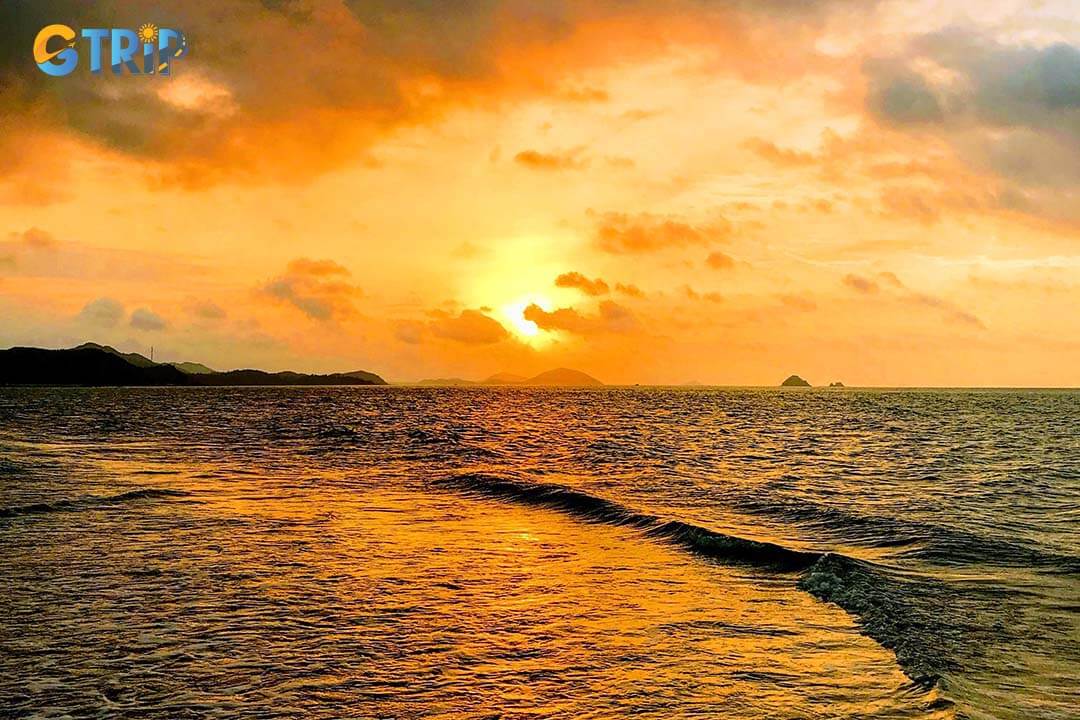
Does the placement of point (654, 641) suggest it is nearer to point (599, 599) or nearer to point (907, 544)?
point (599, 599)

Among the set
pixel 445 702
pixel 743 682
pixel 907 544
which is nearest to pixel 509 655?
pixel 445 702

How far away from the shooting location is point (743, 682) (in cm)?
1012

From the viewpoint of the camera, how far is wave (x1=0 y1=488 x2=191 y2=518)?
73.0 feet

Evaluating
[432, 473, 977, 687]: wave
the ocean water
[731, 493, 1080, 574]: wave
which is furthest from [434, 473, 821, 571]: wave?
[731, 493, 1080, 574]: wave

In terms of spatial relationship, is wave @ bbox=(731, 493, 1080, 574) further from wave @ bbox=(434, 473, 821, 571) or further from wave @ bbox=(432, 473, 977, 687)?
wave @ bbox=(434, 473, 821, 571)

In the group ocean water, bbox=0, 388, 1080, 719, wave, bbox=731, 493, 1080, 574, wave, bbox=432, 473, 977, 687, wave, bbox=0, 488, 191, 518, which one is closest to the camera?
ocean water, bbox=0, 388, 1080, 719

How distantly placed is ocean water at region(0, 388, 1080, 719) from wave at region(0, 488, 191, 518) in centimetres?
21

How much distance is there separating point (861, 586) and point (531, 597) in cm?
704

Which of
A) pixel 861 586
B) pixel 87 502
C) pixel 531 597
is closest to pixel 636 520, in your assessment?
pixel 861 586

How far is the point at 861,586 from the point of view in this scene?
52.3 ft

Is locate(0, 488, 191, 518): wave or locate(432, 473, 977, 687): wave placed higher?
locate(0, 488, 191, 518): wave

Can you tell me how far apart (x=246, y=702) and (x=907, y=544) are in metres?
18.1

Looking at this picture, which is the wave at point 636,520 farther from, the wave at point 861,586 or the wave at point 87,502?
the wave at point 87,502

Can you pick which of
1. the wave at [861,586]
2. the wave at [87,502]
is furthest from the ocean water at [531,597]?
the wave at [87,502]
